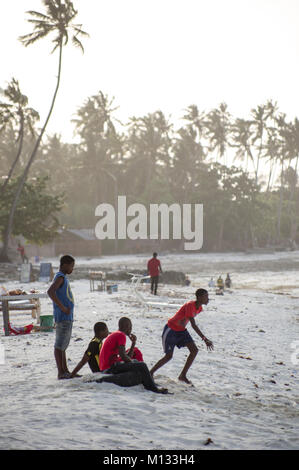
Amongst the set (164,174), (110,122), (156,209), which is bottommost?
(156,209)

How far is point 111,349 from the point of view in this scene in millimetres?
6926

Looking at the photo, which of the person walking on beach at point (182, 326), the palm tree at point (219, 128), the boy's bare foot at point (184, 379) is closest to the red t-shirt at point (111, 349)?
Result: the person walking on beach at point (182, 326)

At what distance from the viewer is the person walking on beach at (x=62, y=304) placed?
6949mm

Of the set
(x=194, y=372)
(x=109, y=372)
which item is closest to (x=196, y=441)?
(x=109, y=372)

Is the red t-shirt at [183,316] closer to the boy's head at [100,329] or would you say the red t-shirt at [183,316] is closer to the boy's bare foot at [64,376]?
the boy's head at [100,329]

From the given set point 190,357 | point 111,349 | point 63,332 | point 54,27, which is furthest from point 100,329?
point 54,27

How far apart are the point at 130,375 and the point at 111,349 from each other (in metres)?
0.42

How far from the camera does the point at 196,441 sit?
5258 millimetres

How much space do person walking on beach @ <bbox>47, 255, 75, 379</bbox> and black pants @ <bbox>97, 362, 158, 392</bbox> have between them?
2.32ft

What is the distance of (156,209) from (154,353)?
58.6 metres

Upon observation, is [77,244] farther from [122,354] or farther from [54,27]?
[122,354]

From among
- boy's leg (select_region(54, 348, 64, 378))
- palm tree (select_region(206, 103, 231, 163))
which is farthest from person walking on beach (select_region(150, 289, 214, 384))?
palm tree (select_region(206, 103, 231, 163))

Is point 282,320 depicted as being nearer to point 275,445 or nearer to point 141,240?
point 275,445

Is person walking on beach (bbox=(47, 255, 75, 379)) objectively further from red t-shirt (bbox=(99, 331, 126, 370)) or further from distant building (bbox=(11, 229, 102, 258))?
distant building (bbox=(11, 229, 102, 258))
